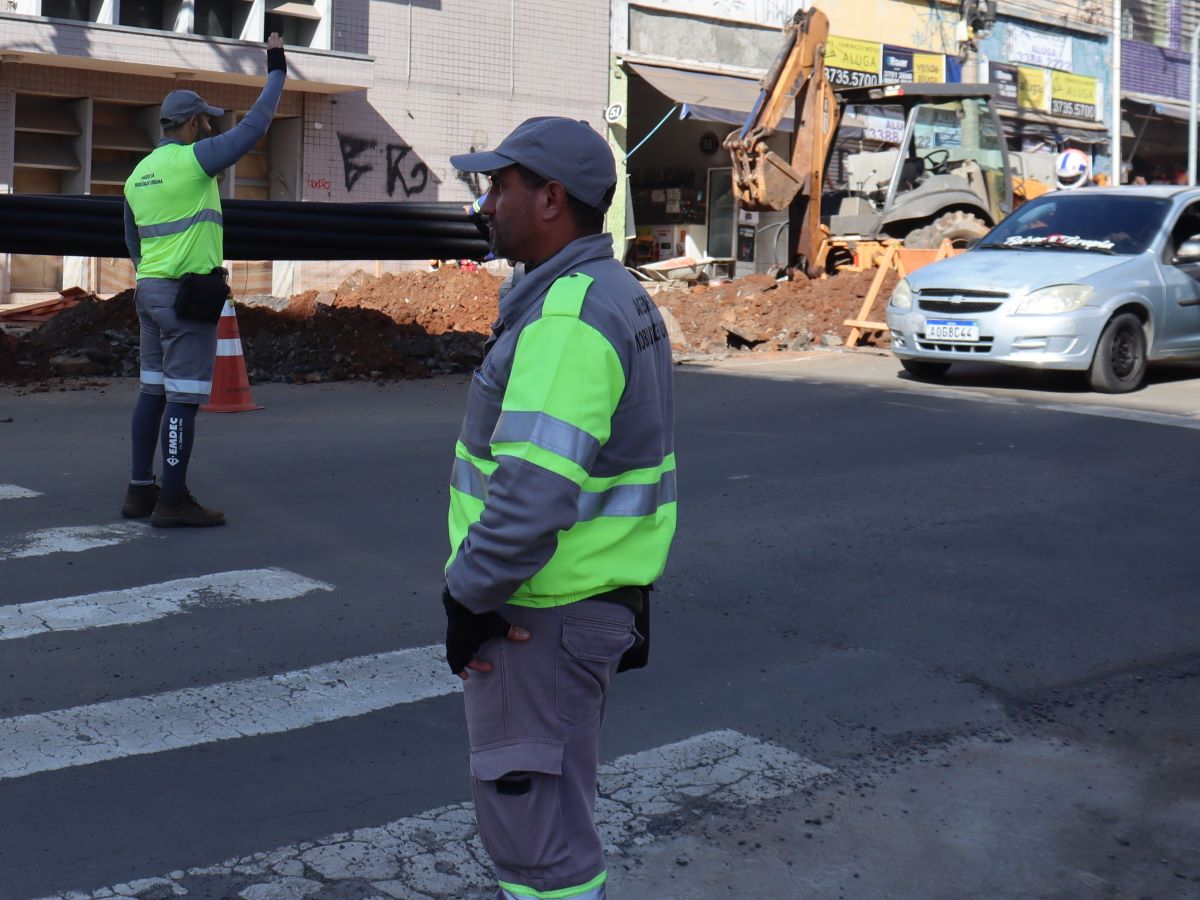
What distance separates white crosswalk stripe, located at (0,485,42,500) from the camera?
27.6ft

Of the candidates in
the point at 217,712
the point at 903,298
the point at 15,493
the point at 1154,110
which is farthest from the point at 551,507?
the point at 1154,110

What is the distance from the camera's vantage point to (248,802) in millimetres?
4230

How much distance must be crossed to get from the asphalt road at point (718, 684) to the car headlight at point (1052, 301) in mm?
3121

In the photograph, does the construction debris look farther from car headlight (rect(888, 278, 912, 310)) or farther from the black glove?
the black glove

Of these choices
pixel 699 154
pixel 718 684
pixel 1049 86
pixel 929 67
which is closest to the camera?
pixel 718 684

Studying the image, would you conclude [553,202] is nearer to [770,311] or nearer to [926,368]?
[926,368]

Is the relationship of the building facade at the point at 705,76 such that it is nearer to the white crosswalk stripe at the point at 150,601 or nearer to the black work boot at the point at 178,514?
the black work boot at the point at 178,514

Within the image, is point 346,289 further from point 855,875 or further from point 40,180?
point 855,875

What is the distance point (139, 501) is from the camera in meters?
7.89

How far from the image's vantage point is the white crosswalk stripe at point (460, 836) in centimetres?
369

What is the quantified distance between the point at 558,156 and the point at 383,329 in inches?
495

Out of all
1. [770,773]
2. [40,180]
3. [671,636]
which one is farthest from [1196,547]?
[40,180]

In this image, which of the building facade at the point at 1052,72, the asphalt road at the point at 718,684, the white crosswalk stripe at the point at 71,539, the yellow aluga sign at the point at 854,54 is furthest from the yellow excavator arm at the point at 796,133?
the building facade at the point at 1052,72

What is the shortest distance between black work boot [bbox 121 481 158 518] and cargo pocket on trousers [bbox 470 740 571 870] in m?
5.48
